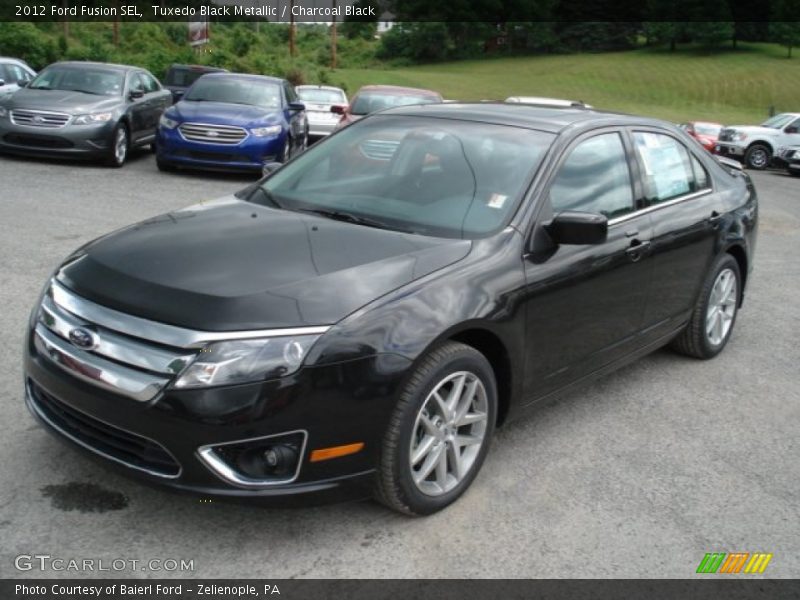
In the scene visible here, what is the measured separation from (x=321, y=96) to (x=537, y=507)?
1815 cm

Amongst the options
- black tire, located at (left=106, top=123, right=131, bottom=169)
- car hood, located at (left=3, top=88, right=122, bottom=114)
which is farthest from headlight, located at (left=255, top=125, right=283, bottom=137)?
car hood, located at (left=3, top=88, right=122, bottom=114)

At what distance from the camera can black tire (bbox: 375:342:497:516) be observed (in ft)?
10.4

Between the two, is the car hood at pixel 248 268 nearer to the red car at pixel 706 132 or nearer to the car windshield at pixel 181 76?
the car windshield at pixel 181 76

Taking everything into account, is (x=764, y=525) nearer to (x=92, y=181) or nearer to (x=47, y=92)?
(x=92, y=181)

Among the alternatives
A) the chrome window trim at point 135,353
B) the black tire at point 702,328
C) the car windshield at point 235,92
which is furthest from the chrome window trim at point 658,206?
the car windshield at point 235,92

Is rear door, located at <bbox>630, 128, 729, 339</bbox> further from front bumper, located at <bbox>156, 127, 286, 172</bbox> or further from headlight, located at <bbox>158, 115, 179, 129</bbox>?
headlight, located at <bbox>158, 115, 179, 129</bbox>

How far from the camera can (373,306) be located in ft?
10.3

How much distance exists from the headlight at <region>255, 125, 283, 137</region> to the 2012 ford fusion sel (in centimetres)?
778

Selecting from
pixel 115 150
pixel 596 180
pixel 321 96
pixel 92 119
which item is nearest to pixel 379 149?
pixel 596 180

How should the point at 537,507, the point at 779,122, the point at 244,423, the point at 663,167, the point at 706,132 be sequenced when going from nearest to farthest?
1. the point at 244,423
2. the point at 537,507
3. the point at 663,167
4. the point at 779,122
5. the point at 706,132

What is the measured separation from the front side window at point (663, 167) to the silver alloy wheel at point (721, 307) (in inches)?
27.5

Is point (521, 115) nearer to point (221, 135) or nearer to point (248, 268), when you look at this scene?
point (248, 268)

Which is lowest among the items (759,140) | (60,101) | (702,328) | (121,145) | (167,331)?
(759,140)
